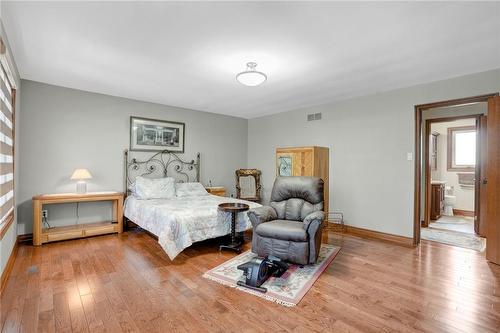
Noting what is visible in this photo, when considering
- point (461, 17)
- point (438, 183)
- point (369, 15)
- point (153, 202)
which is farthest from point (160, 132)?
point (438, 183)

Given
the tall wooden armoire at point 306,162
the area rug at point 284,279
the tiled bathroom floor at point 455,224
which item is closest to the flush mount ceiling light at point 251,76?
the tall wooden armoire at point 306,162

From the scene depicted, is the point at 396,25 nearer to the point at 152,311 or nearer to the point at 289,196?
the point at 289,196

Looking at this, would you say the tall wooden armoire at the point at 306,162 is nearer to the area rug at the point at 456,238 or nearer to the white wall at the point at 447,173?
the area rug at the point at 456,238

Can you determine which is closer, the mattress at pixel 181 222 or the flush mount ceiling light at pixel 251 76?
the flush mount ceiling light at pixel 251 76

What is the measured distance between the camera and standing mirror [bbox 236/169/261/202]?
6074 mm

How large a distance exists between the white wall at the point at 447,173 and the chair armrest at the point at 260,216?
5300mm

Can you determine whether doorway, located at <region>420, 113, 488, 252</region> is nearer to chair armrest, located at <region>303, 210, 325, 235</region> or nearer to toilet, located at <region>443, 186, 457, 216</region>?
toilet, located at <region>443, 186, 457, 216</region>

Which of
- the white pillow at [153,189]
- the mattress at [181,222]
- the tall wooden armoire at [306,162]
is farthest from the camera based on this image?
the tall wooden armoire at [306,162]

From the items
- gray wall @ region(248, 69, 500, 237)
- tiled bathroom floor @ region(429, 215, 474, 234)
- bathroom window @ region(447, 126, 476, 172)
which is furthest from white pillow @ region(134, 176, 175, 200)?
bathroom window @ region(447, 126, 476, 172)

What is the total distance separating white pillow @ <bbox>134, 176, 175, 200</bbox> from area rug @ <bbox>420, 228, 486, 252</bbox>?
4.48m

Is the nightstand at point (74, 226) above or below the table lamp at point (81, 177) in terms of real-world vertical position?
below

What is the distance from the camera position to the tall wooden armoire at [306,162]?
449 cm

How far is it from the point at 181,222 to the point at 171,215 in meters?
0.17

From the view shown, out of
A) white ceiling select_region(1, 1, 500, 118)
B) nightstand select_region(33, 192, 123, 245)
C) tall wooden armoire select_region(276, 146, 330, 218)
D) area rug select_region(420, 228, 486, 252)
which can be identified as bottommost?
area rug select_region(420, 228, 486, 252)
